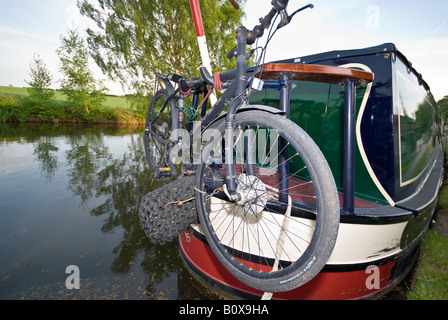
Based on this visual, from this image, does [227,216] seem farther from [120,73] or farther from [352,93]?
[120,73]

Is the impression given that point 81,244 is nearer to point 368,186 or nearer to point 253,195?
point 253,195

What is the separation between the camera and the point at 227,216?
79.4 inches

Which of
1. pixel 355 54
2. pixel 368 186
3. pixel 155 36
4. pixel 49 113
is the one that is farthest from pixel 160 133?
pixel 49 113

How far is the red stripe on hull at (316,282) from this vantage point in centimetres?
186

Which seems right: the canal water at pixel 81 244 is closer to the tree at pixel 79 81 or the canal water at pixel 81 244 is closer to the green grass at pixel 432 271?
the green grass at pixel 432 271

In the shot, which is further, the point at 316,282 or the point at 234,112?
the point at 316,282

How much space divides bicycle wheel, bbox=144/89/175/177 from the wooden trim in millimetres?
1766

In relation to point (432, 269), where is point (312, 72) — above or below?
above

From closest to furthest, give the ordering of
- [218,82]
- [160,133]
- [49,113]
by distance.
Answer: [218,82], [160,133], [49,113]

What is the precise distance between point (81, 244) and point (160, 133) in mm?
1774

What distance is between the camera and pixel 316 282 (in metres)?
1.88

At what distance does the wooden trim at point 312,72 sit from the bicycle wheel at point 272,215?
1.20 feet

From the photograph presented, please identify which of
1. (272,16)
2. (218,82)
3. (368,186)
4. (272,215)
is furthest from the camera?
(368,186)

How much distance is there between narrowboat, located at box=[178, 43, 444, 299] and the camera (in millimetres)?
1803
